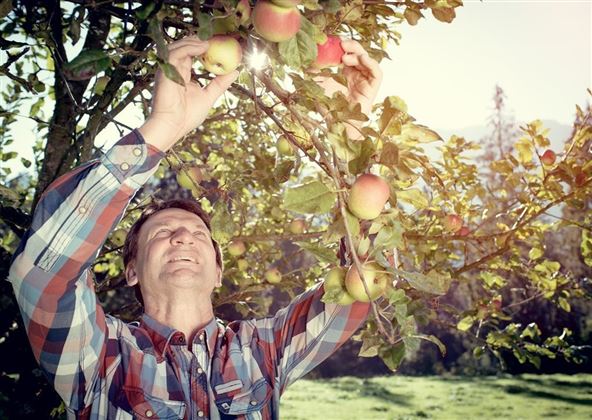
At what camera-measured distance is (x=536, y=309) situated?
15.2 metres

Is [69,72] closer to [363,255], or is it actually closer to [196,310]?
[363,255]

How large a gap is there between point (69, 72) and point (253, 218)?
3.21 metres

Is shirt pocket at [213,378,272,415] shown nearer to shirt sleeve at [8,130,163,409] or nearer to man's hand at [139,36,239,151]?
shirt sleeve at [8,130,163,409]

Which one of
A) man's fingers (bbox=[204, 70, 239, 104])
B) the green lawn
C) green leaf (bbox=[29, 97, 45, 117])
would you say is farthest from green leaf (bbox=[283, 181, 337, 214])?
the green lawn

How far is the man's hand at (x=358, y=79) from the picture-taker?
125 cm

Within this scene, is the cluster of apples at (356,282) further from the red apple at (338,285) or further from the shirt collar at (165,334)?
the shirt collar at (165,334)

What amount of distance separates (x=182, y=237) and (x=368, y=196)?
1.05m

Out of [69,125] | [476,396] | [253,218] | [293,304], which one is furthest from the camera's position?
[476,396]

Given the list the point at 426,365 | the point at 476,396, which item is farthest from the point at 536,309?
the point at 476,396

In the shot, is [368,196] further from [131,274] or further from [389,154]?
Result: [131,274]

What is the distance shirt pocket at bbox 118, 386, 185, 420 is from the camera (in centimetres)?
153

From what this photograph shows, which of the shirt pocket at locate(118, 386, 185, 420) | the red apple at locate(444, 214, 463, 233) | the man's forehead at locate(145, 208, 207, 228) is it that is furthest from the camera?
the red apple at locate(444, 214, 463, 233)

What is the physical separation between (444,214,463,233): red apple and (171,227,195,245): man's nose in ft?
4.48

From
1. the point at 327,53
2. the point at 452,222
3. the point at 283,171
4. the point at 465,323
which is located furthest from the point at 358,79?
the point at 465,323
